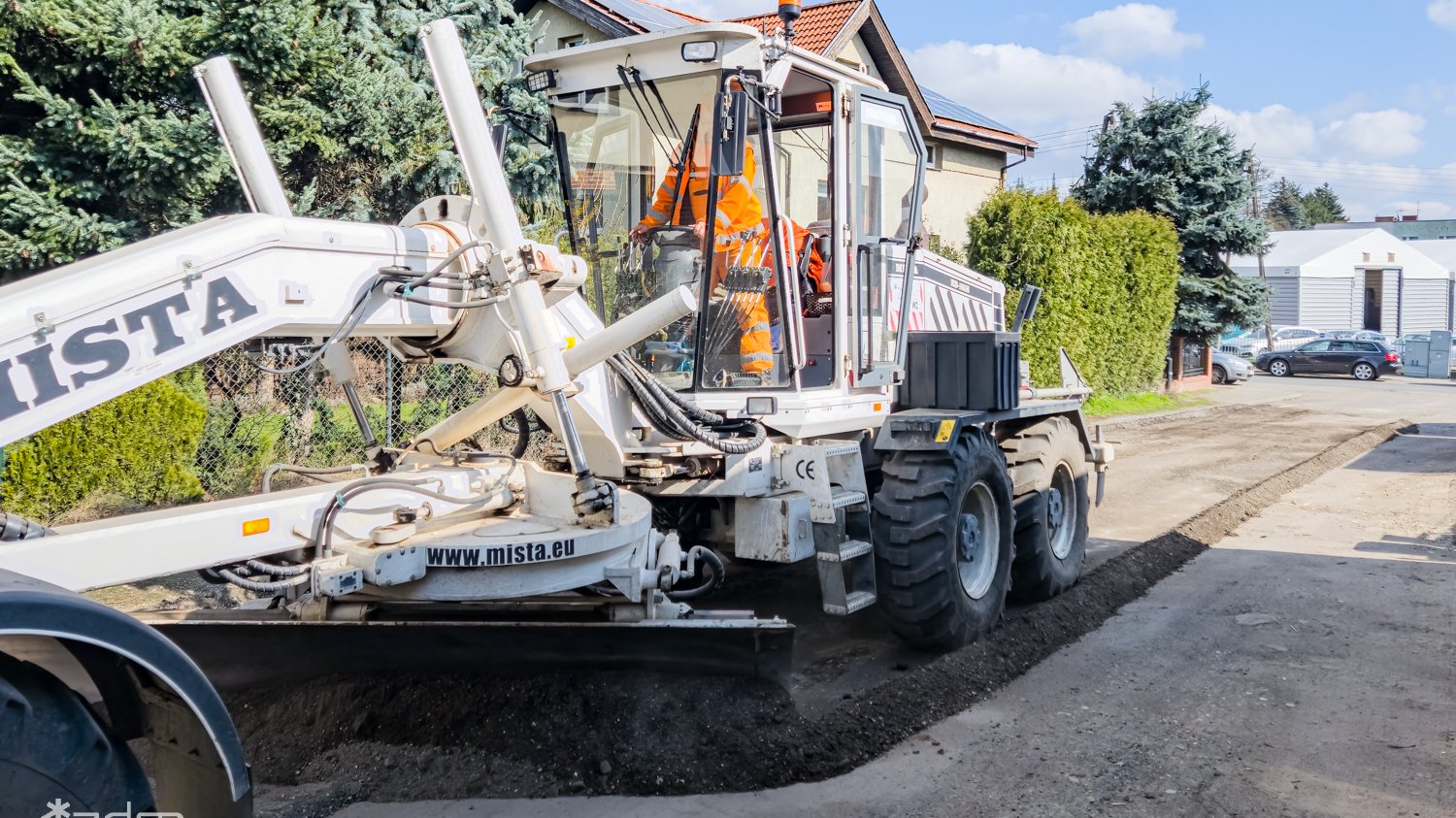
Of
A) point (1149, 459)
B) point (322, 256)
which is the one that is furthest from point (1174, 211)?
point (322, 256)

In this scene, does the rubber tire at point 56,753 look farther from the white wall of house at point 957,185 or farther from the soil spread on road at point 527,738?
the white wall of house at point 957,185

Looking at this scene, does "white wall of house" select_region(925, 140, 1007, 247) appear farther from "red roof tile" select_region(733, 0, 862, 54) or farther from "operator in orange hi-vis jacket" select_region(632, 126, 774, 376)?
"operator in orange hi-vis jacket" select_region(632, 126, 774, 376)

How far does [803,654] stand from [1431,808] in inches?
117

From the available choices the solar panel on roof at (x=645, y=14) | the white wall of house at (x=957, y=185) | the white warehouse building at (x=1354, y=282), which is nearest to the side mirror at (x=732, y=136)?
the solar panel on roof at (x=645, y=14)

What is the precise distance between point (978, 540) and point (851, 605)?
1.25 m

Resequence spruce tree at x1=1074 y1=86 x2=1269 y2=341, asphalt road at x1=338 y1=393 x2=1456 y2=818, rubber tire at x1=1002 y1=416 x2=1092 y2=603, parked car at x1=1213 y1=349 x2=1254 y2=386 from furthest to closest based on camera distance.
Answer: parked car at x1=1213 y1=349 x2=1254 y2=386, spruce tree at x1=1074 y1=86 x2=1269 y2=341, rubber tire at x1=1002 y1=416 x2=1092 y2=603, asphalt road at x1=338 y1=393 x2=1456 y2=818

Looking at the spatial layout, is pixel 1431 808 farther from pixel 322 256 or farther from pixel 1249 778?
pixel 322 256

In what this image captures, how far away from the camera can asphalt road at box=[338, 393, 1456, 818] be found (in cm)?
460

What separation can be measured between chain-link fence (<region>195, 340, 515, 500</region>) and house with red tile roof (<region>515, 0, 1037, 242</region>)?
721cm

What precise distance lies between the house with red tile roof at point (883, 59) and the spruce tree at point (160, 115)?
520cm

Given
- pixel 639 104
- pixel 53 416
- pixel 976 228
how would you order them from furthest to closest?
pixel 976 228
pixel 639 104
pixel 53 416

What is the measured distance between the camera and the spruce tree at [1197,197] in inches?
991

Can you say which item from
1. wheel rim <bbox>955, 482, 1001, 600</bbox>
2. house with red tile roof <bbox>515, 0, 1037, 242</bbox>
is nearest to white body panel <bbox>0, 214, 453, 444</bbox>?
wheel rim <bbox>955, 482, 1001, 600</bbox>

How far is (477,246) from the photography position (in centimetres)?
441
